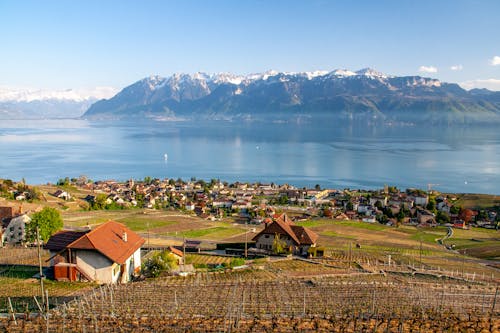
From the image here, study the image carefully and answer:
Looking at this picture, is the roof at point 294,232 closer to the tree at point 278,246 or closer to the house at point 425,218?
the tree at point 278,246

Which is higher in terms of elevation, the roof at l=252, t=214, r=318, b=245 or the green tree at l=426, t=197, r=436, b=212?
the roof at l=252, t=214, r=318, b=245

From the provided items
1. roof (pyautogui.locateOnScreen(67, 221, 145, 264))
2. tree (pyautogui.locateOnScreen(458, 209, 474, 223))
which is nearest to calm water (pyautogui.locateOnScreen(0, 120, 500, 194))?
tree (pyautogui.locateOnScreen(458, 209, 474, 223))

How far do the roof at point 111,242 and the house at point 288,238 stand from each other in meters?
10.9

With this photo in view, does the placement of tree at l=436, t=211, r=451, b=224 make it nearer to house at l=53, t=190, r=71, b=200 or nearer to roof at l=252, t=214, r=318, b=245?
roof at l=252, t=214, r=318, b=245

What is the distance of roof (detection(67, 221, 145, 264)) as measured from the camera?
820 inches

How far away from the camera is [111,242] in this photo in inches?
875

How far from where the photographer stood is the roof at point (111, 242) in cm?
2084

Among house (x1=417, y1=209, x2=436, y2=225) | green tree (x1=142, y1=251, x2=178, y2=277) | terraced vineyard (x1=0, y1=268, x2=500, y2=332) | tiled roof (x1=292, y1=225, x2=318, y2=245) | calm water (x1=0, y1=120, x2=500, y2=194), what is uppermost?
terraced vineyard (x1=0, y1=268, x2=500, y2=332)

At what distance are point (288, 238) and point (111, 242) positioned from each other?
45.8 feet

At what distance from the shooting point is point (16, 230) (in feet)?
116

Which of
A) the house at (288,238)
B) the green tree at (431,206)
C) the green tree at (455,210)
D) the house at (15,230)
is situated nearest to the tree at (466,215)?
the green tree at (455,210)

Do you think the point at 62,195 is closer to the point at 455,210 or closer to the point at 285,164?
the point at 455,210

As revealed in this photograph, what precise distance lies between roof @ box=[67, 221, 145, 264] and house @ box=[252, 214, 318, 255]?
10.9 metres

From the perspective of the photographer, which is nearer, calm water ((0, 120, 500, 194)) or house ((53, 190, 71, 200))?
house ((53, 190, 71, 200))
